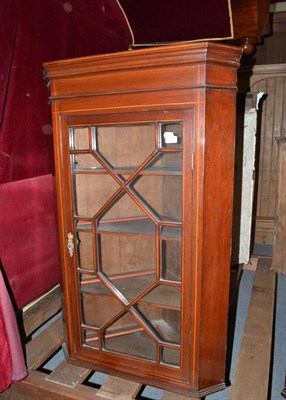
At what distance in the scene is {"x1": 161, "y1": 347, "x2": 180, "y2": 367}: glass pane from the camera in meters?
1.18

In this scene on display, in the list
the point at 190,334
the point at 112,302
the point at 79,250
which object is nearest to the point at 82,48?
the point at 79,250

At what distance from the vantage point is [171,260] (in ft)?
3.94

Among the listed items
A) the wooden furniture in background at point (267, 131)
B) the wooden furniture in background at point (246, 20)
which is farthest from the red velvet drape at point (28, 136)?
the wooden furniture in background at point (267, 131)

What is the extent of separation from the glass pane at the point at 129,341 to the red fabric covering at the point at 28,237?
37cm

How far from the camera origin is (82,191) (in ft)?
4.16

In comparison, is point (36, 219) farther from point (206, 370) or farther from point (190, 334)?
point (206, 370)

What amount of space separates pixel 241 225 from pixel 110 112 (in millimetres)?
1692

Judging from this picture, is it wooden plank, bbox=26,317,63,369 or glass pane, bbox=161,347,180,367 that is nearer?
glass pane, bbox=161,347,180,367

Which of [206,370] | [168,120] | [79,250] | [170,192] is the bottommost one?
[206,370]

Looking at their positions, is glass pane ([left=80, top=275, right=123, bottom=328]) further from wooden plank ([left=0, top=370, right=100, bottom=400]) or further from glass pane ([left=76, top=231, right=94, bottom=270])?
wooden plank ([left=0, top=370, right=100, bottom=400])

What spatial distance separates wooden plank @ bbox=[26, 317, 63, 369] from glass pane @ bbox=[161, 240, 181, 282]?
0.62 m

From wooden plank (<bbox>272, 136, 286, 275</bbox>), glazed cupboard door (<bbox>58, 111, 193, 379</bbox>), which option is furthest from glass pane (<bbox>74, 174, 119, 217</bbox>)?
wooden plank (<bbox>272, 136, 286, 275</bbox>)

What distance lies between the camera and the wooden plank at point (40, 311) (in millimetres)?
1427

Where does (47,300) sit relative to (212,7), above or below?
below
